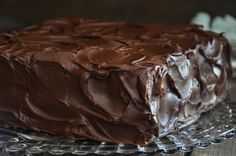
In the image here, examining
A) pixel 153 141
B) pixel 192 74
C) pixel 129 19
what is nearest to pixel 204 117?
pixel 192 74

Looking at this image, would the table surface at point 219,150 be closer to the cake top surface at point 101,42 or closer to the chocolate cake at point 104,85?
the chocolate cake at point 104,85

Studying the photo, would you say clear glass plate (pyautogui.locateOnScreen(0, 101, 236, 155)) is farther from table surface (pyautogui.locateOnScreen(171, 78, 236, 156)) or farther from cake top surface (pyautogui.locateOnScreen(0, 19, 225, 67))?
cake top surface (pyautogui.locateOnScreen(0, 19, 225, 67))

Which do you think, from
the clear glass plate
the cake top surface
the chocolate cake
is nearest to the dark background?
the cake top surface

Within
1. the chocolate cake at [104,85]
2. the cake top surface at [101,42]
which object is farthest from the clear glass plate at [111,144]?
the cake top surface at [101,42]

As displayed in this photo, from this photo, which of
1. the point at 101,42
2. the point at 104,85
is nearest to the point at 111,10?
the point at 101,42

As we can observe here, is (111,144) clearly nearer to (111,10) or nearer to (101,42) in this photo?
(101,42)

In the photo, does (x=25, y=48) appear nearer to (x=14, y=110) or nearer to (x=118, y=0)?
(x=14, y=110)
